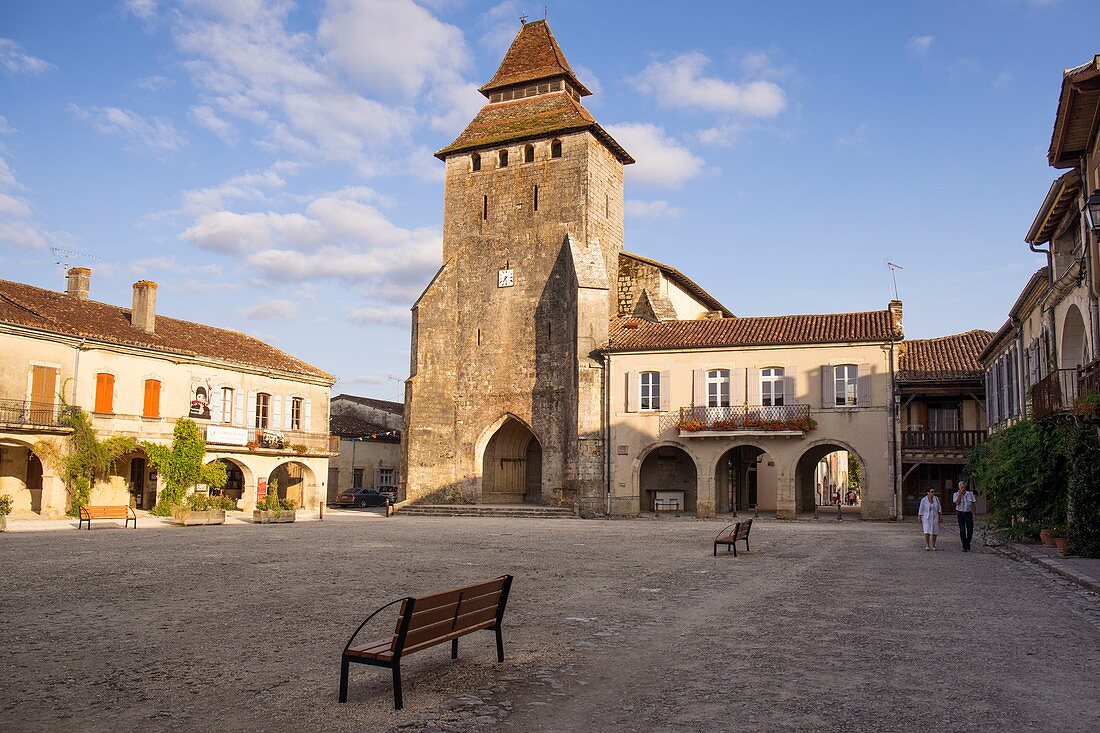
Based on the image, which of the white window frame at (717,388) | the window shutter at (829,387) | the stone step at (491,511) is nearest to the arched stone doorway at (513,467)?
the stone step at (491,511)

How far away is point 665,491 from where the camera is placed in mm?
35156

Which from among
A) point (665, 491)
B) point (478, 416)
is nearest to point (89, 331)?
point (478, 416)

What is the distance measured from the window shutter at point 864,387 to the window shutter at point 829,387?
772mm

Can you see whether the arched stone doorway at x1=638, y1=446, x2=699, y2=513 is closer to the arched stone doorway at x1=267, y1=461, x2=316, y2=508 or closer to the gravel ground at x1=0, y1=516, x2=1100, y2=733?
the arched stone doorway at x1=267, y1=461, x2=316, y2=508

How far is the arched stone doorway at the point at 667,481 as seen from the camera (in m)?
34.8

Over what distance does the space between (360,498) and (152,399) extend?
14.1 m

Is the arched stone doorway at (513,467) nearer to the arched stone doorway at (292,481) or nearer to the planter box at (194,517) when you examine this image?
the arched stone doorway at (292,481)

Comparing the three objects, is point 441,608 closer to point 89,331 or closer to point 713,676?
point 713,676

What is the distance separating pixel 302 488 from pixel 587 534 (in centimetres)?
2026

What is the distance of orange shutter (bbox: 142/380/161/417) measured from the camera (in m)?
31.8

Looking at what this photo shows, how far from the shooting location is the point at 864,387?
3044 centimetres

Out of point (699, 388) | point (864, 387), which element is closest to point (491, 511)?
point (699, 388)

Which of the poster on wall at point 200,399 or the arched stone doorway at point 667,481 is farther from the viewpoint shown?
the arched stone doorway at point 667,481

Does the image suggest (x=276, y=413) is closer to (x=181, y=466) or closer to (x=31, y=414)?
(x=181, y=466)
